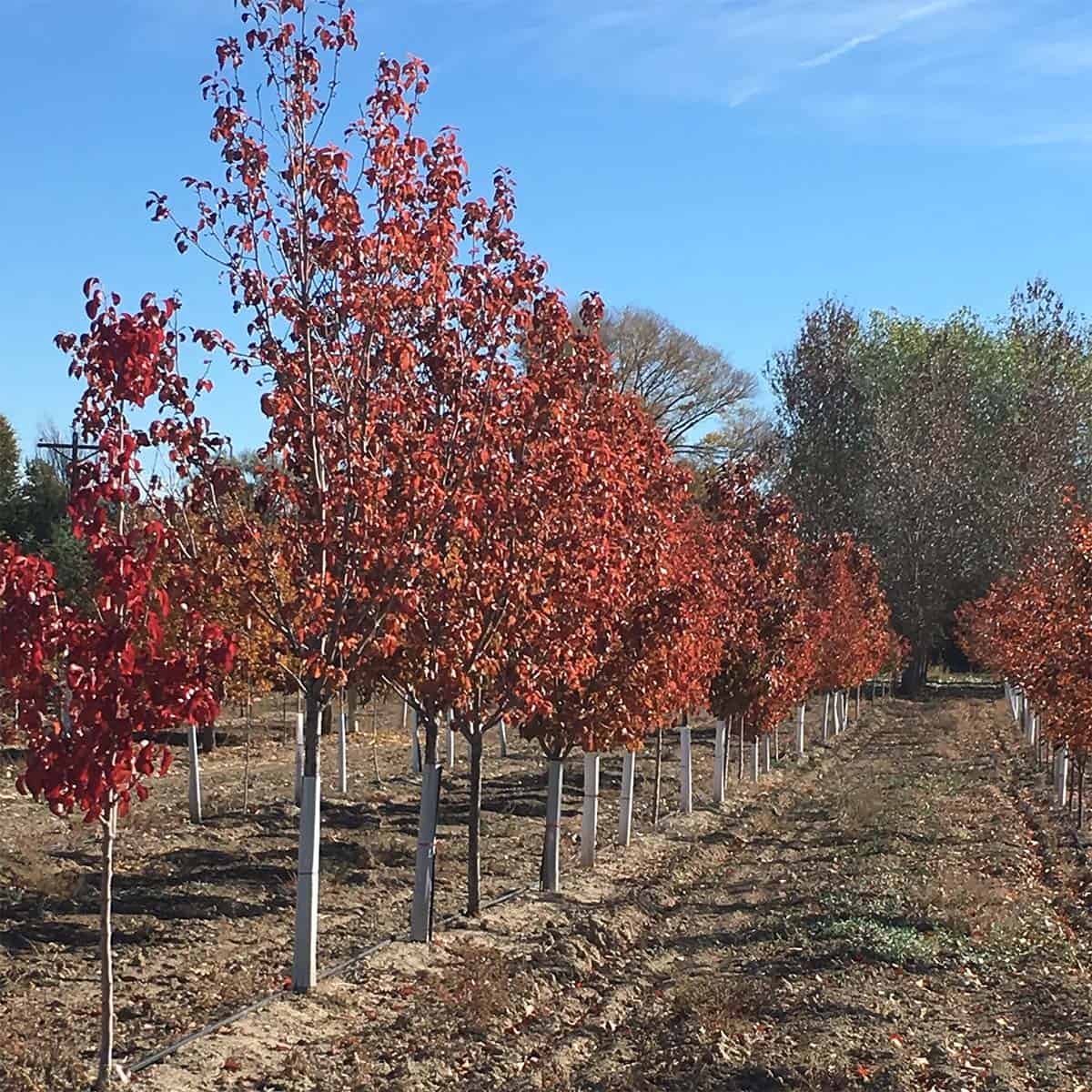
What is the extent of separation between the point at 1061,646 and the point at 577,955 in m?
11.6

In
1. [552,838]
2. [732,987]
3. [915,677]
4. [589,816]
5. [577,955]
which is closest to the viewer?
[732,987]

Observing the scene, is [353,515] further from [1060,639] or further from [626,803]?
[1060,639]

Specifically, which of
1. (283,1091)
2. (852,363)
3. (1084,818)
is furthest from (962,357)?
(283,1091)

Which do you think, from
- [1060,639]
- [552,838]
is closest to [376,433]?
[552,838]

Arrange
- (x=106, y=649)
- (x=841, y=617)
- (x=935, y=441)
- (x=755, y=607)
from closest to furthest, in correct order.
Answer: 1. (x=106, y=649)
2. (x=755, y=607)
3. (x=841, y=617)
4. (x=935, y=441)

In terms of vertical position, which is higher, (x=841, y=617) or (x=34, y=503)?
(x=34, y=503)

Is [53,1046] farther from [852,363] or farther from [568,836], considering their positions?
[852,363]

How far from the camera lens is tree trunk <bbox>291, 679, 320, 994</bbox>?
1098 centimetres

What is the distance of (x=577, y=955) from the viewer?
13227 millimetres

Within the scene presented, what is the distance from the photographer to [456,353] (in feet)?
42.1

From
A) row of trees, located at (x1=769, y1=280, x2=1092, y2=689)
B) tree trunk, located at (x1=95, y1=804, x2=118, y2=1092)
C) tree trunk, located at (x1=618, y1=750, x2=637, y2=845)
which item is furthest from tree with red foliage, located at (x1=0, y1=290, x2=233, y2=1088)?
row of trees, located at (x1=769, y1=280, x2=1092, y2=689)

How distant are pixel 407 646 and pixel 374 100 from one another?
4.70 meters

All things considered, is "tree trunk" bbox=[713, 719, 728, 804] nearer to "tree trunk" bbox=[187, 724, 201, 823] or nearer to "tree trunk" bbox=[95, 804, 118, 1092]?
"tree trunk" bbox=[187, 724, 201, 823]

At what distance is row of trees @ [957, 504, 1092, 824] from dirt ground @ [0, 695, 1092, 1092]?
2.00 meters
